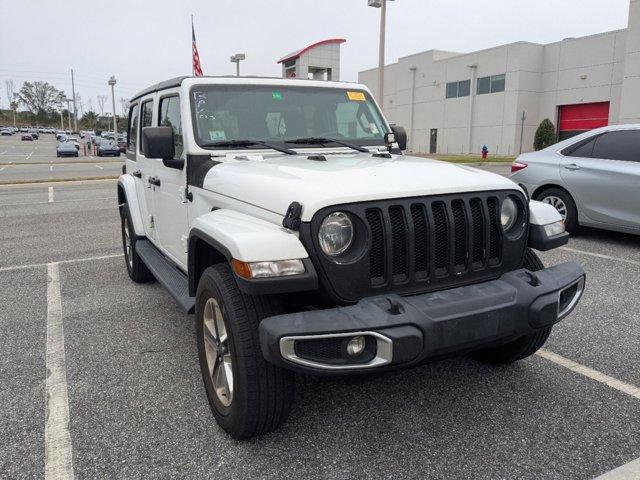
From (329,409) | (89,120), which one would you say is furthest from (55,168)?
(89,120)

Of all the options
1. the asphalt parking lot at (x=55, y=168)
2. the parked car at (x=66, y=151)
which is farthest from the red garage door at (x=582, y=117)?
the parked car at (x=66, y=151)

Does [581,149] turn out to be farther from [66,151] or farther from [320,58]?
[66,151]

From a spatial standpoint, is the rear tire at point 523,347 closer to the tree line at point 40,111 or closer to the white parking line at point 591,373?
the white parking line at point 591,373

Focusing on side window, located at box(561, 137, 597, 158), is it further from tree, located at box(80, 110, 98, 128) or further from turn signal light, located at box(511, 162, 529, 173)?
tree, located at box(80, 110, 98, 128)

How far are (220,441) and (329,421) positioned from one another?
1.95 feet

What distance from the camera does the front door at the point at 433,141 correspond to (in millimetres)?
46844

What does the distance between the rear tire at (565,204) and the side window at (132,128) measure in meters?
5.63

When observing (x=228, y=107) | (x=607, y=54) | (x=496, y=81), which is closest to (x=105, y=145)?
(x=496, y=81)

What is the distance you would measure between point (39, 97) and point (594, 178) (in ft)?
501

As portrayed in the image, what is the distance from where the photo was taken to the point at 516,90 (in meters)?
39.0

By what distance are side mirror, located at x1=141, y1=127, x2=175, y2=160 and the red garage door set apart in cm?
3770

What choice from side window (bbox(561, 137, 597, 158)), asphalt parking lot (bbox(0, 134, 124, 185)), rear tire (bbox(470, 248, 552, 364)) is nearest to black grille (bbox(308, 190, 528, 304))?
rear tire (bbox(470, 248, 552, 364))

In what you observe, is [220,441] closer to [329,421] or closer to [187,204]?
[329,421]

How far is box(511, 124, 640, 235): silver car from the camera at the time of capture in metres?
6.89
